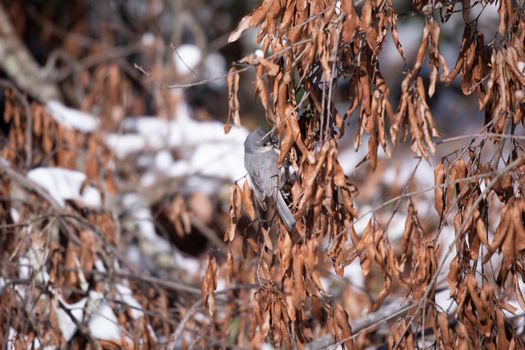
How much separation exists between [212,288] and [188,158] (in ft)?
10.8

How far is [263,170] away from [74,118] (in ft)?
10.7

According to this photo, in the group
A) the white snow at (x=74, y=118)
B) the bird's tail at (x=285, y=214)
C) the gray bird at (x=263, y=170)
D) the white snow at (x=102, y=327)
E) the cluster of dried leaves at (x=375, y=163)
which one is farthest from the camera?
the white snow at (x=74, y=118)

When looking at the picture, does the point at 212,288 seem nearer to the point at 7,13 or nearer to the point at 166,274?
the point at 166,274

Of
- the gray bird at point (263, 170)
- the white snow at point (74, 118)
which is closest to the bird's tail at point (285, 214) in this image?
the gray bird at point (263, 170)

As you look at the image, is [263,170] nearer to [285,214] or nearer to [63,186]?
[285,214]

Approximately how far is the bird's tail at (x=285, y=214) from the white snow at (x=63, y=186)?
2.02m

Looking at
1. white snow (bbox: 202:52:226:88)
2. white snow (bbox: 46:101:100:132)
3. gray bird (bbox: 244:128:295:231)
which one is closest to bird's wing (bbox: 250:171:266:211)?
gray bird (bbox: 244:128:295:231)

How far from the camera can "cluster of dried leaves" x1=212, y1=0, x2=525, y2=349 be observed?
202 cm

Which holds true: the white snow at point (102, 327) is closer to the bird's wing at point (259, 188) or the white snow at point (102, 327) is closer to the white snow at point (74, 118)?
the bird's wing at point (259, 188)

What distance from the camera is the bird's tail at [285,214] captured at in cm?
223

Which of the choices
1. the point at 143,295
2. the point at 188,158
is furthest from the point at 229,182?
the point at 143,295

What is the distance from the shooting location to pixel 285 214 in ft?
7.44

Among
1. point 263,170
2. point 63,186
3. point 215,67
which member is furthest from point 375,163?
point 215,67

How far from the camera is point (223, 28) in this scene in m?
7.28
